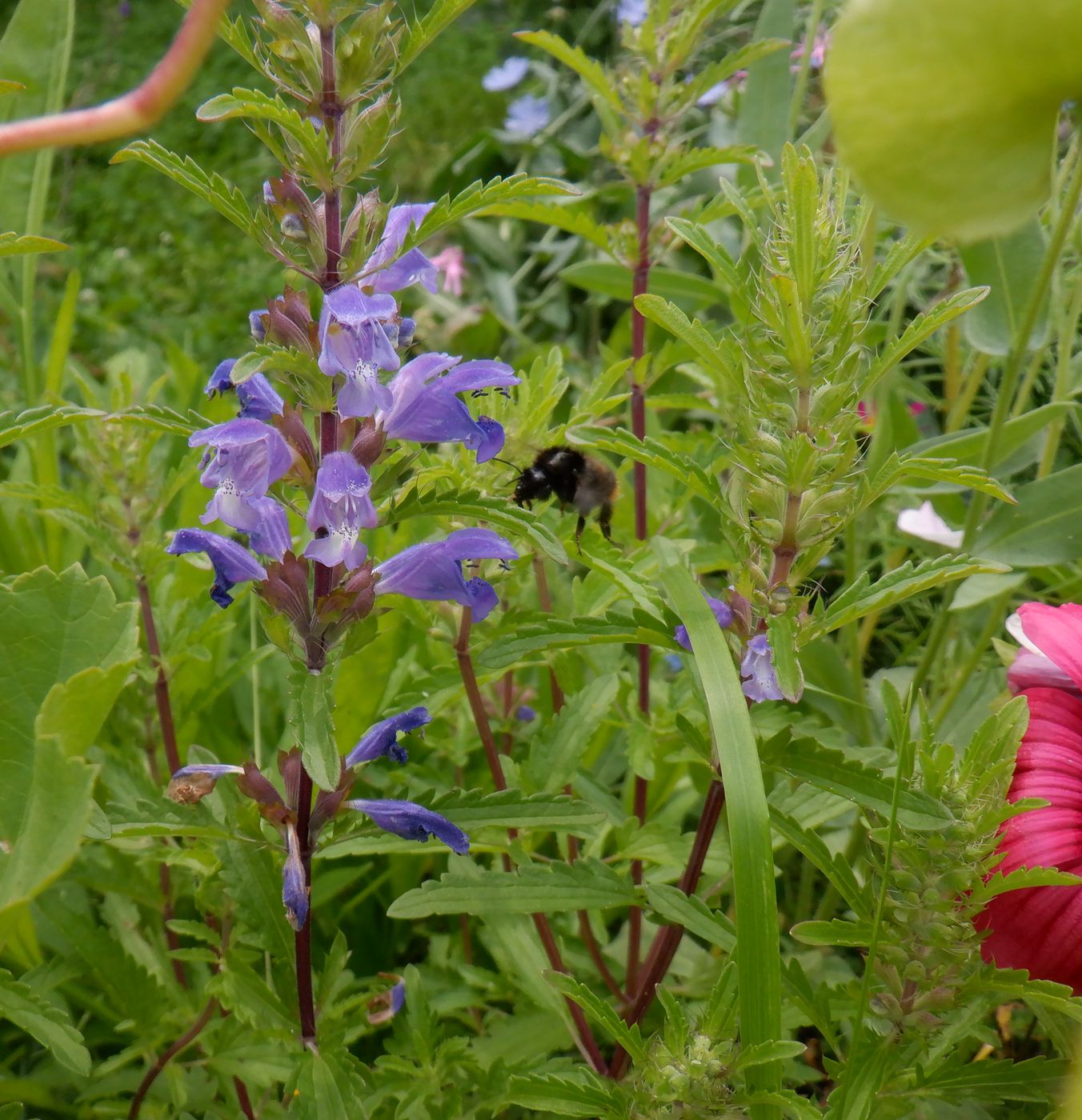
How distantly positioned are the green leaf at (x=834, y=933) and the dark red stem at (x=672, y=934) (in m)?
0.11

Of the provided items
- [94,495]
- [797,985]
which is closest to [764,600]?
[797,985]

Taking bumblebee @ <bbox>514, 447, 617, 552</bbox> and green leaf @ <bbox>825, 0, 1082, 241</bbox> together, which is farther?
bumblebee @ <bbox>514, 447, 617, 552</bbox>

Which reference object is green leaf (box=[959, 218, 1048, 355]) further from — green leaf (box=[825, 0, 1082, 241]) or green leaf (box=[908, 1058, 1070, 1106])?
green leaf (box=[825, 0, 1082, 241])

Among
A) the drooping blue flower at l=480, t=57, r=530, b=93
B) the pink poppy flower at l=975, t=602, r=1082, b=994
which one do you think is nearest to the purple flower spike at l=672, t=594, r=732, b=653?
the pink poppy flower at l=975, t=602, r=1082, b=994

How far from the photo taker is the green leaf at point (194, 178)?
0.67 meters

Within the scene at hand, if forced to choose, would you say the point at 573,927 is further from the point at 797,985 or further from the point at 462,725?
the point at 797,985

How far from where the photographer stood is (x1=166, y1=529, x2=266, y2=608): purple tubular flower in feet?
2.63

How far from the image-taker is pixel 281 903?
35.2 inches

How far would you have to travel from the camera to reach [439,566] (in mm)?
831

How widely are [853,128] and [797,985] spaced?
0.76m

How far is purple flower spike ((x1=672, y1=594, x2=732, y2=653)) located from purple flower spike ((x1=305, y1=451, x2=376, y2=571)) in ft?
0.85

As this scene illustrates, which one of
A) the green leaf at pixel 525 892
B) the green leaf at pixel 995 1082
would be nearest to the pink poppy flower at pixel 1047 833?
the green leaf at pixel 995 1082

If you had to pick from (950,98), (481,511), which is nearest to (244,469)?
(481,511)

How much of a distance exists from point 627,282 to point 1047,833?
1119mm
